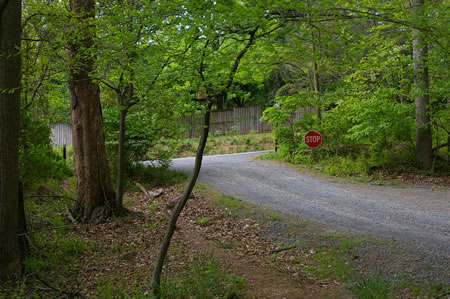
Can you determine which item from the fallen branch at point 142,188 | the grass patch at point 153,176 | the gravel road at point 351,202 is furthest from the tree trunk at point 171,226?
the grass patch at point 153,176

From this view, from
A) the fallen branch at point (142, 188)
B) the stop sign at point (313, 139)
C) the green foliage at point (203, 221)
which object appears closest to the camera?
the green foliage at point (203, 221)

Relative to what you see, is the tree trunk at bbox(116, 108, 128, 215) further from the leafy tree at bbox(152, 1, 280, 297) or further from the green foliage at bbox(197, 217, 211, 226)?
the leafy tree at bbox(152, 1, 280, 297)

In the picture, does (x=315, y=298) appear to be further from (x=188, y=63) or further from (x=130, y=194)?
(x=130, y=194)

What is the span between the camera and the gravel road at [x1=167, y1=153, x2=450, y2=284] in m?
6.76

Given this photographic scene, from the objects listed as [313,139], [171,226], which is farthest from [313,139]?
[171,226]

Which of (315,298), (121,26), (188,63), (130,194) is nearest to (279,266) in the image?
(315,298)

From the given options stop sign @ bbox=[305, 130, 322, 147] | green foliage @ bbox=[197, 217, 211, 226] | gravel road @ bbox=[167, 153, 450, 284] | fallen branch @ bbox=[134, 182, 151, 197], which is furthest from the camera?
stop sign @ bbox=[305, 130, 322, 147]

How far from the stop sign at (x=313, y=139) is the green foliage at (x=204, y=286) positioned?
8.68 metres

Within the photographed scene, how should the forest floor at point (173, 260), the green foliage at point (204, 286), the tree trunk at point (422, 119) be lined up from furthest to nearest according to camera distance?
the tree trunk at point (422, 119) → the forest floor at point (173, 260) → the green foliage at point (204, 286)

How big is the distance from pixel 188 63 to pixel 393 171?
9.18m

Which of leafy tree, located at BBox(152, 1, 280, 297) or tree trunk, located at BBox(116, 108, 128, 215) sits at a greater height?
leafy tree, located at BBox(152, 1, 280, 297)

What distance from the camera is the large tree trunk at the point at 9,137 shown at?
4.91 m

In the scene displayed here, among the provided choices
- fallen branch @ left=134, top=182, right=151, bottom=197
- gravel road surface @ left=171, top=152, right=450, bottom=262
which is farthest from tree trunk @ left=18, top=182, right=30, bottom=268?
gravel road surface @ left=171, top=152, right=450, bottom=262

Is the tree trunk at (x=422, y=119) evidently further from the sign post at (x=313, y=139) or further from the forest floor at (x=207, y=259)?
the forest floor at (x=207, y=259)
